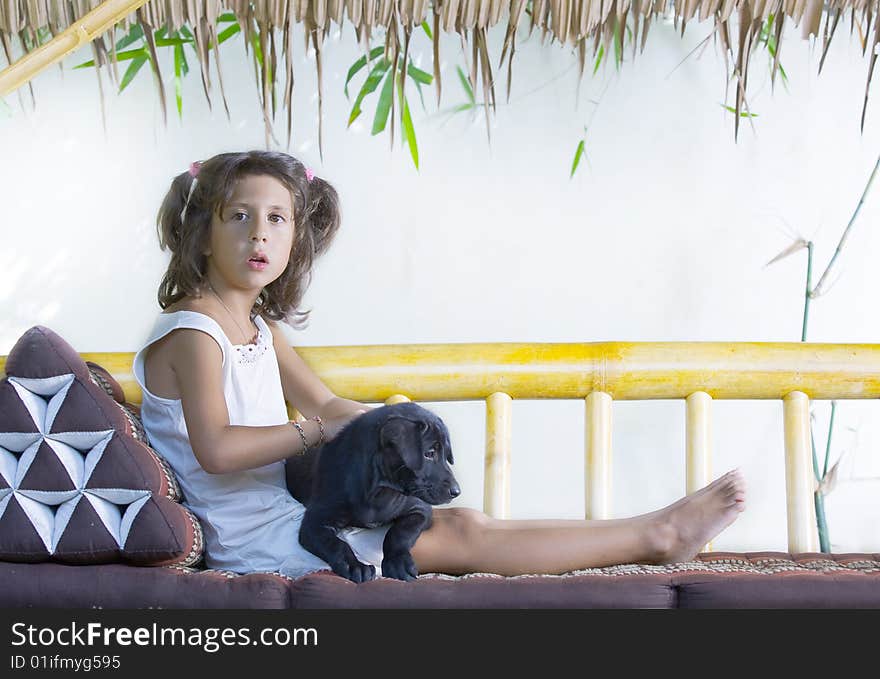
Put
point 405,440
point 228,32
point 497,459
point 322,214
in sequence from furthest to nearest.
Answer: point 228,32 → point 497,459 → point 322,214 → point 405,440

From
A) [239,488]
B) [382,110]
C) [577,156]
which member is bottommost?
[239,488]

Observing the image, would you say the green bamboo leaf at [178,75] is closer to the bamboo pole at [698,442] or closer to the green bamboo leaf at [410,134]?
the green bamboo leaf at [410,134]

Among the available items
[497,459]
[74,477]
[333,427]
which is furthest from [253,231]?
[497,459]

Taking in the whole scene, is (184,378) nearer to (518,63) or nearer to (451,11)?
(451,11)

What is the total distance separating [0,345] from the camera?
257 centimetres

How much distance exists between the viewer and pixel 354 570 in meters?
1.27

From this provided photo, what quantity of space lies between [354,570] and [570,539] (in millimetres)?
325

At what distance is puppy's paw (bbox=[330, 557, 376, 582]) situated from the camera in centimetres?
126

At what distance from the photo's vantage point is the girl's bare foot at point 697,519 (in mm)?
1419

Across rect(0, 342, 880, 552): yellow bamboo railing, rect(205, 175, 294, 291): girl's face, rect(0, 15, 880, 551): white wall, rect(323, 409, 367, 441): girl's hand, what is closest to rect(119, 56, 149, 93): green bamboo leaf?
rect(0, 15, 880, 551): white wall

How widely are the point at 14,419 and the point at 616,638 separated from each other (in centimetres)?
81

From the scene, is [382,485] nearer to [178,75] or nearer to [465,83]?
[465,83]

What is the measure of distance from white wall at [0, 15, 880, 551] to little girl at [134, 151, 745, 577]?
99 centimetres

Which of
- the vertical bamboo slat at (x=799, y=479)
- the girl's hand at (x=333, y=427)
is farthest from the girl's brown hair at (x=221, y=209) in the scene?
the vertical bamboo slat at (x=799, y=479)
